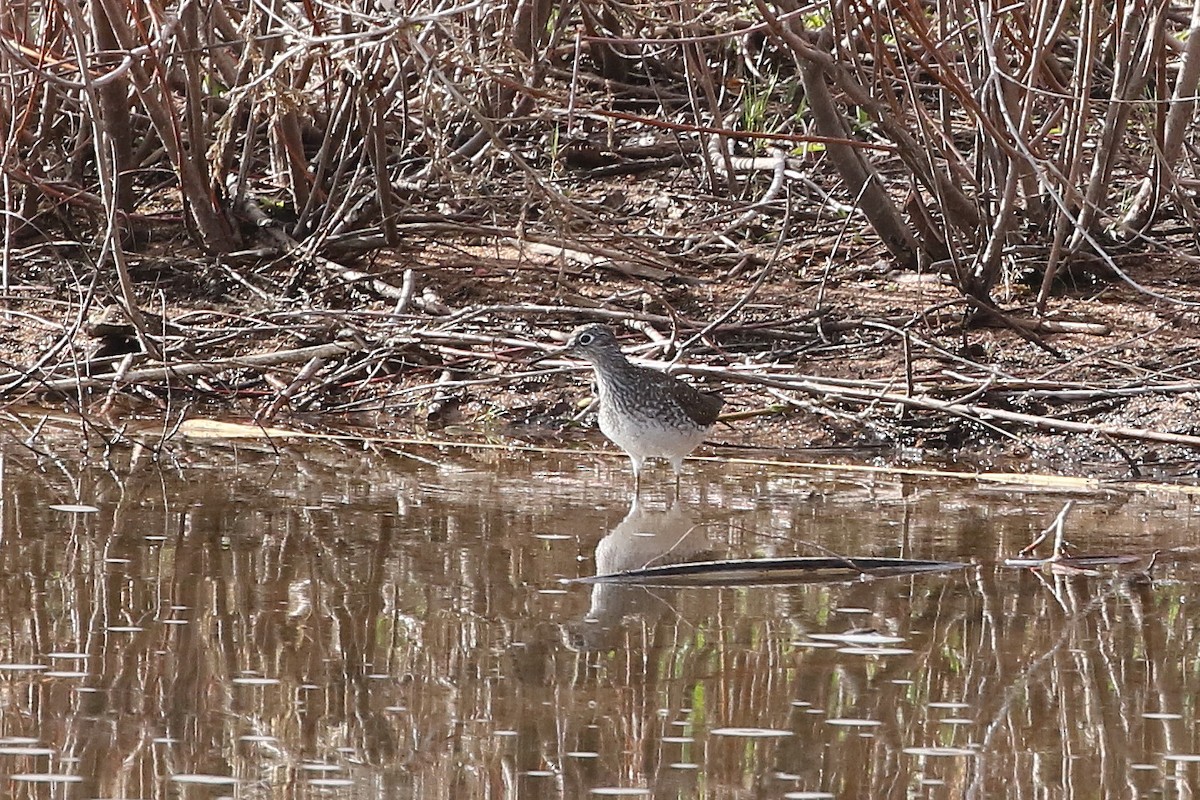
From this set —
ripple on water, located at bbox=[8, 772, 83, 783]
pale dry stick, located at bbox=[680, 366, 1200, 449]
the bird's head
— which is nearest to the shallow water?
ripple on water, located at bbox=[8, 772, 83, 783]

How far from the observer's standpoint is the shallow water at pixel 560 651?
3256mm

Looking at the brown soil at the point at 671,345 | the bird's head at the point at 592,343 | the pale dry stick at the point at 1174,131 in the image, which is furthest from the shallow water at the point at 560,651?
the pale dry stick at the point at 1174,131

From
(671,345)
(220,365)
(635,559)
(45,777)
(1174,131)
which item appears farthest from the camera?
(220,365)

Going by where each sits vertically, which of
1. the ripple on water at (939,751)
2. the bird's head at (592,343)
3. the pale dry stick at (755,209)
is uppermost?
the pale dry stick at (755,209)

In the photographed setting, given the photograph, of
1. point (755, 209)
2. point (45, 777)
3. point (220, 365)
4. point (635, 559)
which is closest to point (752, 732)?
point (45, 777)

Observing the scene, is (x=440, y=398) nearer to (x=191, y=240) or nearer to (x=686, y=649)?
(x=191, y=240)

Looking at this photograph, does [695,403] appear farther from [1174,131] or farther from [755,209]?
[755,209]

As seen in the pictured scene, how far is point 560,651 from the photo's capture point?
4.12m

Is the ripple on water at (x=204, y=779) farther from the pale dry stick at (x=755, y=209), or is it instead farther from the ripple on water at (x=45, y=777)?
the pale dry stick at (x=755, y=209)

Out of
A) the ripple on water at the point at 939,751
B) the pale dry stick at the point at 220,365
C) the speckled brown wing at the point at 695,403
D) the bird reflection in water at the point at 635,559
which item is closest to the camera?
the ripple on water at the point at 939,751

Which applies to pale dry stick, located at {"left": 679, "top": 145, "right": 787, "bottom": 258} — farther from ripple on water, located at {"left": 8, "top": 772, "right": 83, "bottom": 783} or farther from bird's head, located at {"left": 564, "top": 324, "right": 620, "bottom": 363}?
ripple on water, located at {"left": 8, "top": 772, "right": 83, "bottom": 783}

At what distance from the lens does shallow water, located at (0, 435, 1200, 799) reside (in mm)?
3256

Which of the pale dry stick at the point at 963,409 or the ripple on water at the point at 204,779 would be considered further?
the pale dry stick at the point at 963,409

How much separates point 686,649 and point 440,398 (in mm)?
4666
